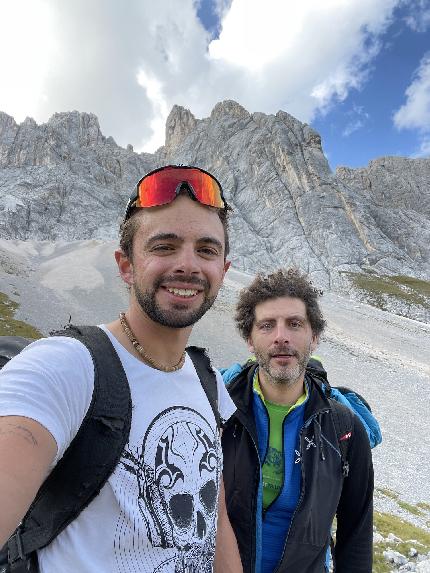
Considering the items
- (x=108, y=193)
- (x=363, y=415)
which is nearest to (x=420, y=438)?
(x=363, y=415)

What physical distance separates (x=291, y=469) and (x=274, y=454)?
0.24m

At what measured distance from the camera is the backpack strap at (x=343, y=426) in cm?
410

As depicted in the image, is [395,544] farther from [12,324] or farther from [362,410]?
[12,324]

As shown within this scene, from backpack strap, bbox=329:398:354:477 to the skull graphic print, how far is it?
6.90 feet

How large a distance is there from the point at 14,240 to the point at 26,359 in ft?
435

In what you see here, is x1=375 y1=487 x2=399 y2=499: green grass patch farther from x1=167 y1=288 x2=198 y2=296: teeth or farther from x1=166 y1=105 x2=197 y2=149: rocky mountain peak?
x1=166 y1=105 x2=197 y2=149: rocky mountain peak

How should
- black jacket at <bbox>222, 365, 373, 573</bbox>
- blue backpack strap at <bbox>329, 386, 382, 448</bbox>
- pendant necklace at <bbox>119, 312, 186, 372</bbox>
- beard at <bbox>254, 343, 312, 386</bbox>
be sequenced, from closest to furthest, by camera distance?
1. pendant necklace at <bbox>119, 312, 186, 372</bbox>
2. black jacket at <bbox>222, 365, 373, 573</bbox>
3. beard at <bbox>254, 343, 312, 386</bbox>
4. blue backpack strap at <bbox>329, 386, 382, 448</bbox>

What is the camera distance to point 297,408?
4398mm

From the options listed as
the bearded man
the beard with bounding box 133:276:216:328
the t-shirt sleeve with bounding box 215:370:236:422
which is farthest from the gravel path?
the beard with bounding box 133:276:216:328

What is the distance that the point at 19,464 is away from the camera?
64.8 inches

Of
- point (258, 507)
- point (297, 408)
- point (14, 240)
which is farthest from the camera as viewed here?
point (14, 240)

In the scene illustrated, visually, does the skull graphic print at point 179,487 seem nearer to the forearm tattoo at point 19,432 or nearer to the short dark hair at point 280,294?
the forearm tattoo at point 19,432

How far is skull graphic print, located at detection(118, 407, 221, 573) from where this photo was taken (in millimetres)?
2117

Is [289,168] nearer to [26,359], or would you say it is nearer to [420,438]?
[420,438]
